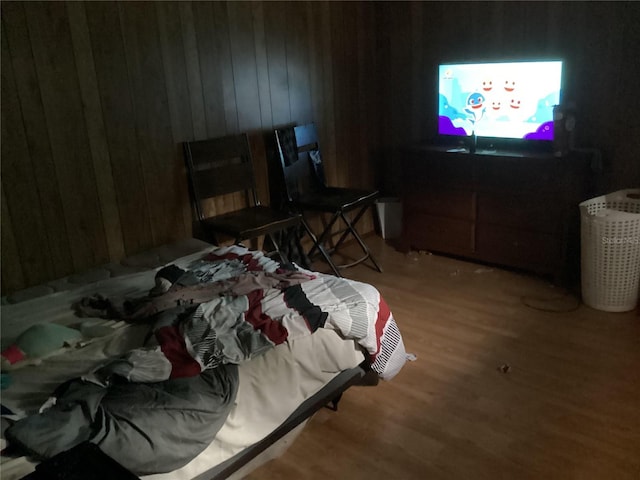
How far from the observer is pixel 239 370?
1.72 meters

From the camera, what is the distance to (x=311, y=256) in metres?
3.82

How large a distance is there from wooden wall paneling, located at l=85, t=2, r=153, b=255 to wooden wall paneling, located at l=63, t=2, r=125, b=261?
Result: 0.02 m

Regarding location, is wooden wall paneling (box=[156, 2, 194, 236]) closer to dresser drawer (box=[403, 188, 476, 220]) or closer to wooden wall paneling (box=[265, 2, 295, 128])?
wooden wall paneling (box=[265, 2, 295, 128])

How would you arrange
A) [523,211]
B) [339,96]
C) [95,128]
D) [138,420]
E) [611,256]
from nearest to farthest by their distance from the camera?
[138,420] < [95,128] < [611,256] < [523,211] < [339,96]

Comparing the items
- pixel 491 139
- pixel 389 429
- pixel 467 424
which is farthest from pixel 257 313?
pixel 491 139

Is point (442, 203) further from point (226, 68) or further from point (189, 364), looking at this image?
point (189, 364)

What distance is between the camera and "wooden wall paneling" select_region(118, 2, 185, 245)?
2.82 meters

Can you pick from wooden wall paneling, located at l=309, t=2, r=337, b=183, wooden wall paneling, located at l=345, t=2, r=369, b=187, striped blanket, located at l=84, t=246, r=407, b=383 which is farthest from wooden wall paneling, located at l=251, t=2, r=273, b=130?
striped blanket, located at l=84, t=246, r=407, b=383

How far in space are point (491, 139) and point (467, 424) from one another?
2.09m

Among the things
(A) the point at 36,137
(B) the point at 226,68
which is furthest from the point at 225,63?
(A) the point at 36,137

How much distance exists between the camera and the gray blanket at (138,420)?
1.37m

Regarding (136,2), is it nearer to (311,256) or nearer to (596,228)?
(311,256)

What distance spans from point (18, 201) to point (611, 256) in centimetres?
295

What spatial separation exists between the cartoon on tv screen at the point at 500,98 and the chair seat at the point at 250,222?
1.38 metres
